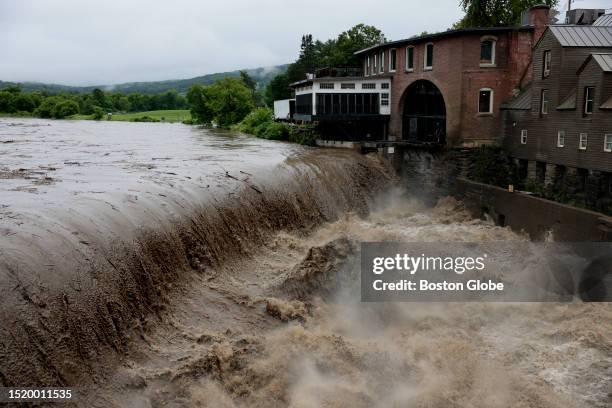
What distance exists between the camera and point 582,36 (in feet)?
91.0

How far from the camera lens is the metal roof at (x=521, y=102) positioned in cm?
3216

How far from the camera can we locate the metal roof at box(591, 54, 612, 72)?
24.2m

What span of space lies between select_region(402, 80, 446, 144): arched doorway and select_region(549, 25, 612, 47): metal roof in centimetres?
1078

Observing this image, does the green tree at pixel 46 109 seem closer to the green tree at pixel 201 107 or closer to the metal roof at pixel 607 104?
the green tree at pixel 201 107

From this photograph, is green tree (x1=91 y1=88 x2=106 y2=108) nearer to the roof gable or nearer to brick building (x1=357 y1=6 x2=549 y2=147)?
brick building (x1=357 y1=6 x2=549 y2=147)

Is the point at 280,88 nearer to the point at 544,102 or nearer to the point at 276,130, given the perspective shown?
the point at 276,130

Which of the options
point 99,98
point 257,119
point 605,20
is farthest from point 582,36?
point 99,98

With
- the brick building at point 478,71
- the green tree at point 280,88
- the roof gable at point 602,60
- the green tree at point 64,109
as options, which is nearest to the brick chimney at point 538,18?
the brick building at point 478,71

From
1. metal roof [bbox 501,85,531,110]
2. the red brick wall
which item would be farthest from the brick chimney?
metal roof [bbox 501,85,531,110]

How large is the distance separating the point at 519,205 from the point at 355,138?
18.3m

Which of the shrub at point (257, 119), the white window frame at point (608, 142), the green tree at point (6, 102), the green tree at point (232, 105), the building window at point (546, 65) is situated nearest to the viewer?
the white window frame at point (608, 142)

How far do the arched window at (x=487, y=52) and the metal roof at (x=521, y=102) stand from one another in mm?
2592

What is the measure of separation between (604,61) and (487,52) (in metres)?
10.9

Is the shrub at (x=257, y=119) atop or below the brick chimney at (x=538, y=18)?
below
